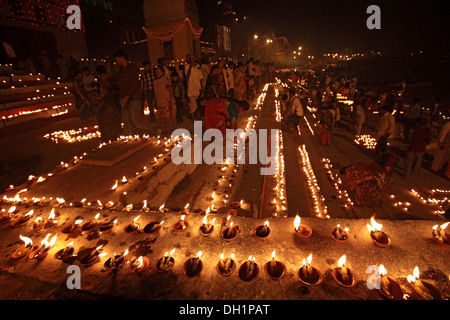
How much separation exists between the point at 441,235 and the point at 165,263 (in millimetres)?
2892

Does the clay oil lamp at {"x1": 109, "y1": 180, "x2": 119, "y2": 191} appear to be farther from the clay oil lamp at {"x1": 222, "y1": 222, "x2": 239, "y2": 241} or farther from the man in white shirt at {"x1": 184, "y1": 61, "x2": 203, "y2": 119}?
the man in white shirt at {"x1": 184, "y1": 61, "x2": 203, "y2": 119}

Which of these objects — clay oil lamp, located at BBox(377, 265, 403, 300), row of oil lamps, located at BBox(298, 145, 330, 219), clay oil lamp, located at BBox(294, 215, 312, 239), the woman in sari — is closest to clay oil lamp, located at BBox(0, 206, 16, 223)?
clay oil lamp, located at BBox(294, 215, 312, 239)

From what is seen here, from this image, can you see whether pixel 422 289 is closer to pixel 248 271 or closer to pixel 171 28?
pixel 248 271

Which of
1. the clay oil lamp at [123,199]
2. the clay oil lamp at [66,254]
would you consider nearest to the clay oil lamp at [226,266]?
the clay oil lamp at [66,254]

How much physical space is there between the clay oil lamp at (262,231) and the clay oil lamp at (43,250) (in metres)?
2.30

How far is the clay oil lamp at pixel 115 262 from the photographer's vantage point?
2174 mm

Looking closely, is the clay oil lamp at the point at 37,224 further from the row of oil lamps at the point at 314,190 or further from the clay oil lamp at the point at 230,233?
the row of oil lamps at the point at 314,190

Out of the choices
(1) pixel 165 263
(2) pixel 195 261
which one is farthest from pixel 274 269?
(1) pixel 165 263

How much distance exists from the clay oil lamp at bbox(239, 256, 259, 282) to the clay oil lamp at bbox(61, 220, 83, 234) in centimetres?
216

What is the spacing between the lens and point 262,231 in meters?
2.51

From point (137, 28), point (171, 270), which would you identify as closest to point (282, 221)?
point (171, 270)
